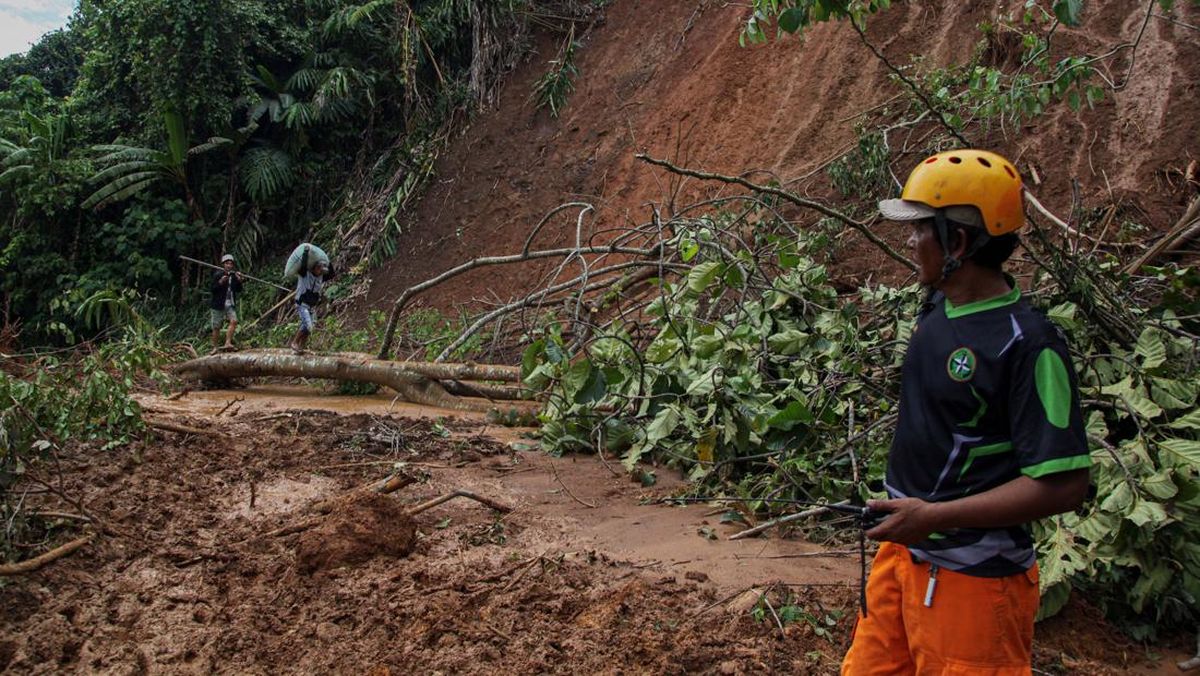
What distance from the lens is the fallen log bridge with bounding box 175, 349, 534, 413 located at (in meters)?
7.68

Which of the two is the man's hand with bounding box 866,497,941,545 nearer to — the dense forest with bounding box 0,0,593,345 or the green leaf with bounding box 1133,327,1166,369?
the green leaf with bounding box 1133,327,1166,369

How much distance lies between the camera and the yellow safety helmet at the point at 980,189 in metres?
1.85

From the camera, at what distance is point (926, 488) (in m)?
1.90

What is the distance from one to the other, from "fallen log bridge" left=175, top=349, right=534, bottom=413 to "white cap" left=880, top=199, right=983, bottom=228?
5060mm

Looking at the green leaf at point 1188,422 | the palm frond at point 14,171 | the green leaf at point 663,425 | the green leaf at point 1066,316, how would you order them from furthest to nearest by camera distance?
the palm frond at point 14,171, the green leaf at point 663,425, the green leaf at point 1066,316, the green leaf at point 1188,422

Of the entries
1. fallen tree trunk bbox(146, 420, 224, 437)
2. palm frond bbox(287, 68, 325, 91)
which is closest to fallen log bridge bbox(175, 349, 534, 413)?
fallen tree trunk bbox(146, 420, 224, 437)

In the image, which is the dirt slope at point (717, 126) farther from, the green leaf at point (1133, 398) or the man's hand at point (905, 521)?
the man's hand at point (905, 521)

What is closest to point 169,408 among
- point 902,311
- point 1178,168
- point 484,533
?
point 484,533

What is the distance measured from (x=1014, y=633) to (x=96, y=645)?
3.02m

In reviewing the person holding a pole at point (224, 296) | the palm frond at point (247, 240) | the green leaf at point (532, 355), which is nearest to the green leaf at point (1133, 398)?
the green leaf at point (532, 355)

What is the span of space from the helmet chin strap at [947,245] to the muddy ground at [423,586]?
1542 millimetres

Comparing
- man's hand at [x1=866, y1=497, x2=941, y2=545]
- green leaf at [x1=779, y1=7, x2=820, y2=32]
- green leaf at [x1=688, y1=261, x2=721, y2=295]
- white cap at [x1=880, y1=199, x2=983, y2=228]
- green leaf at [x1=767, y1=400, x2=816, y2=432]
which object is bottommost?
green leaf at [x1=767, y1=400, x2=816, y2=432]

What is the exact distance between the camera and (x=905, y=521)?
70.3 inches

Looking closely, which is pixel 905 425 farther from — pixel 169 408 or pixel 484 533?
pixel 169 408
